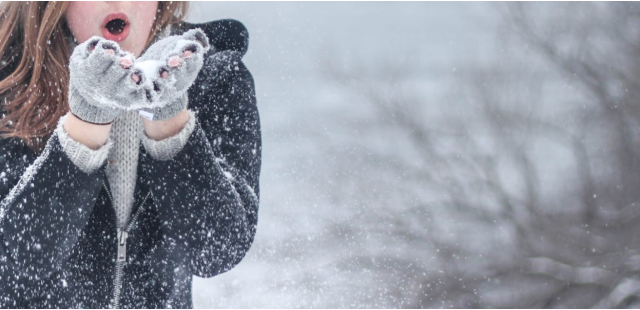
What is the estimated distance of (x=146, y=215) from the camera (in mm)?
834

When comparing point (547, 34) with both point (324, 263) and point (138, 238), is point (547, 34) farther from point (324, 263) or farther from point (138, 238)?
point (138, 238)

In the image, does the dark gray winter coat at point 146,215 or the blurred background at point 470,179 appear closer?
the dark gray winter coat at point 146,215

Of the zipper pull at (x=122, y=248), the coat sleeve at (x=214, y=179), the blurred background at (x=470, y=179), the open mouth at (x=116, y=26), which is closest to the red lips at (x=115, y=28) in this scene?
the open mouth at (x=116, y=26)

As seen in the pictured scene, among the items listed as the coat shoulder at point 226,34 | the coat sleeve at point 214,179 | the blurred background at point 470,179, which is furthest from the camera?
the blurred background at point 470,179

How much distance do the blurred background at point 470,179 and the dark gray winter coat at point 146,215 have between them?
5.40 metres

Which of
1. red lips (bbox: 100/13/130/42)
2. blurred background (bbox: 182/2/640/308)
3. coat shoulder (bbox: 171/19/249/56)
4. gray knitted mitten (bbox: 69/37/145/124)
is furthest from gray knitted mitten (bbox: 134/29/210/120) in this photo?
blurred background (bbox: 182/2/640/308)

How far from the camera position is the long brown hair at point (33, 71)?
0.79 m

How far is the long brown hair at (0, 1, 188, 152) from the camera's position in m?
0.79

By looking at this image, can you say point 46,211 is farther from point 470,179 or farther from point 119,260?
point 470,179

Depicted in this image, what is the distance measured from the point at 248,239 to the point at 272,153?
7.63 metres

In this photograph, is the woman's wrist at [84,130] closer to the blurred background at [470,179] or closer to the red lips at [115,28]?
the red lips at [115,28]

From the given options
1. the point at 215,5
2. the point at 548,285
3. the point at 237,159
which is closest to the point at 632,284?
the point at 548,285

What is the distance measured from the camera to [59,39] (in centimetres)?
83

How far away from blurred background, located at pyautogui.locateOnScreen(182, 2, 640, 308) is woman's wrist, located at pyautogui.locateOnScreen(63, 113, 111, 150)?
553cm
